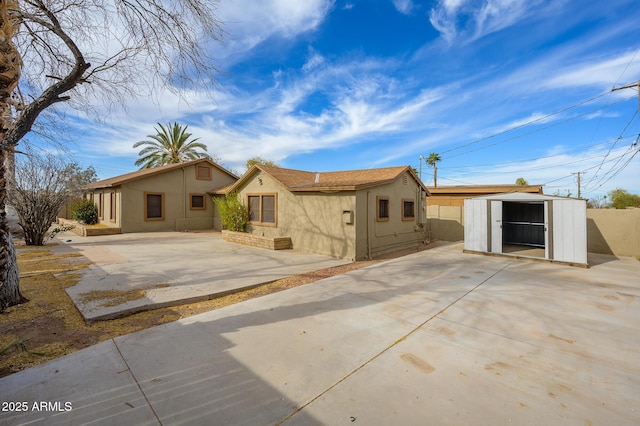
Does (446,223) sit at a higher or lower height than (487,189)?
lower

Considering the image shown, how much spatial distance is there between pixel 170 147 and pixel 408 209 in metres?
24.4

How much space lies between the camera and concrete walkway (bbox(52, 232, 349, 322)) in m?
4.62

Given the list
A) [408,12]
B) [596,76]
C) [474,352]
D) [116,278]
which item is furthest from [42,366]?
[596,76]

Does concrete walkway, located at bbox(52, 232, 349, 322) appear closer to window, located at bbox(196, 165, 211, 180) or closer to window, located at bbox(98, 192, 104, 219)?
window, located at bbox(98, 192, 104, 219)

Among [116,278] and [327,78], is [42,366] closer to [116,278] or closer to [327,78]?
[116,278]

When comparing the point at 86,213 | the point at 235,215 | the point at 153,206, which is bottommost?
the point at 235,215

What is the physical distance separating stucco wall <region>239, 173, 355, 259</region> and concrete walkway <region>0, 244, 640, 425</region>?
4.42 metres

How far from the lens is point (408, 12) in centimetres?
1071

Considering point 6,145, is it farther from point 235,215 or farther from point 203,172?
point 203,172

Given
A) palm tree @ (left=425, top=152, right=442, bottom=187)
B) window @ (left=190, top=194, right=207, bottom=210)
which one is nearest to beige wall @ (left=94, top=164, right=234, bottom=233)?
window @ (left=190, top=194, right=207, bottom=210)

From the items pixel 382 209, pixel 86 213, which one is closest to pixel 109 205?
pixel 86 213

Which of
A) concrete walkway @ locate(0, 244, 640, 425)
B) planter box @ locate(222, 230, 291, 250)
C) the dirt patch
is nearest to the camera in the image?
concrete walkway @ locate(0, 244, 640, 425)

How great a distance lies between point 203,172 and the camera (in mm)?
18234

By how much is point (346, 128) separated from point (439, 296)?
14.6m
